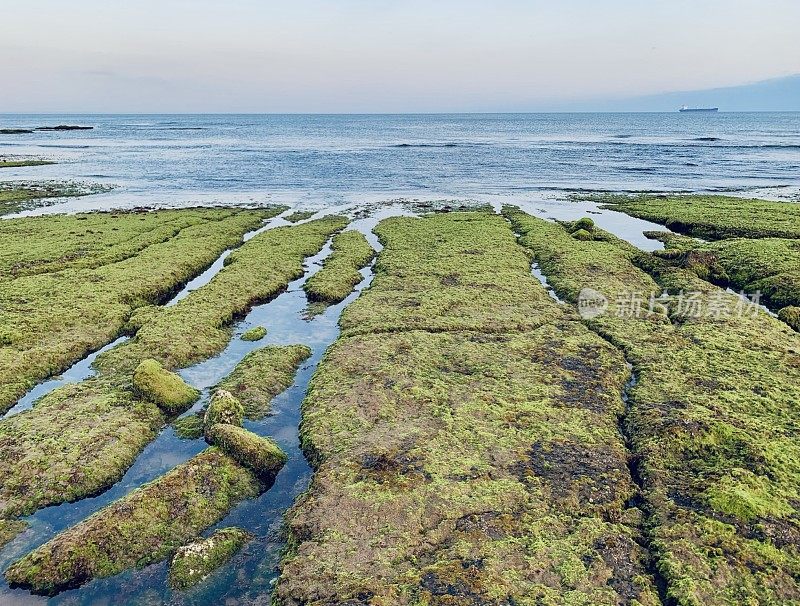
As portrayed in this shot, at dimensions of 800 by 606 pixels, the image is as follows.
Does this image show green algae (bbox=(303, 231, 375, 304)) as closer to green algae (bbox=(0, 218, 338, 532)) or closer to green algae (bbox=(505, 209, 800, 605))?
green algae (bbox=(0, 218, 338, 532))

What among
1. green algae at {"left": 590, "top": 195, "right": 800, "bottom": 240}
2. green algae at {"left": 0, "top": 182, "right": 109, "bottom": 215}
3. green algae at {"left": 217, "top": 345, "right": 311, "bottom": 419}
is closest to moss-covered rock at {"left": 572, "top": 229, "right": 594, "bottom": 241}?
green algae at {"left": 590, "top": 195, "right": 800, "bottom": 240}

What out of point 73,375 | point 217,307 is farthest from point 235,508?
point 217,307

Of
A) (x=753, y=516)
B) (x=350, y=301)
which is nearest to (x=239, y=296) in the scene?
(x=350, y=301)

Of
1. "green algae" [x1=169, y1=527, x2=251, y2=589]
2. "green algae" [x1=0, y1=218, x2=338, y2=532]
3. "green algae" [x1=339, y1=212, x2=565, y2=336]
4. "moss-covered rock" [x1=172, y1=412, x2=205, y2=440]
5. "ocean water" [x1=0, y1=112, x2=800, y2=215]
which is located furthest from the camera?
"ocean water" [x1=0, y1=112, x2=800, y2=215]

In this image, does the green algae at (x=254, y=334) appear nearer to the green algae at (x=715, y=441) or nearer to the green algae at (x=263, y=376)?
the green algae at (x=263, y=376)

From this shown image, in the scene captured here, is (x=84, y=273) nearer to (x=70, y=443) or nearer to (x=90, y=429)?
(x=90, y=429)

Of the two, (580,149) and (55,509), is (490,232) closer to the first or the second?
(55,509)

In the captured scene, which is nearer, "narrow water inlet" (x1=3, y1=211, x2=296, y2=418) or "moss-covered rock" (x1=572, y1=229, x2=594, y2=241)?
"narrow water inlet" (x1=3, y1=211, x2=296, y2=418)
